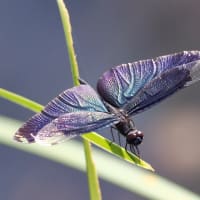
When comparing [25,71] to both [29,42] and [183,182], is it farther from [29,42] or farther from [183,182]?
[183,182]

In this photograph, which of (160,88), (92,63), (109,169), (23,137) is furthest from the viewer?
(92,63)

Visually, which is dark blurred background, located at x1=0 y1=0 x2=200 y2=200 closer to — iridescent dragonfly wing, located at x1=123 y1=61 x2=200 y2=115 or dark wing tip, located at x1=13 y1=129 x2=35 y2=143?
iridescent dragonfly wing, located at x1=123 y1=61 x2=200 y2=115

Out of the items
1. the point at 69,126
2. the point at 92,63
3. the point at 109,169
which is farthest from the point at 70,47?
the point at 92,63

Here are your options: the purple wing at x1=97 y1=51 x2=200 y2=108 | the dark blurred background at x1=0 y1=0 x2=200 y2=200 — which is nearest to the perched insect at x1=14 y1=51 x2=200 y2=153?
the purple wing at x1=97 y1=51 x2=200 y2=108

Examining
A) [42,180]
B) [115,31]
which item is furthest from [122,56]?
[42,180]

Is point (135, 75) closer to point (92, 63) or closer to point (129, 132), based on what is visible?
point (129, 132)

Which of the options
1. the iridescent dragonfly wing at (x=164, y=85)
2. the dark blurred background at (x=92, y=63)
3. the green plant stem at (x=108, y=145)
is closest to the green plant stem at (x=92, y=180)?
the green plant stem at (x=108, y=145)

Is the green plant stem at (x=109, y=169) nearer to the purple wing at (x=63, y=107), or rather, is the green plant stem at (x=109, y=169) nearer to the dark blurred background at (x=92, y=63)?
the purple wing at (x=63, y=107)
